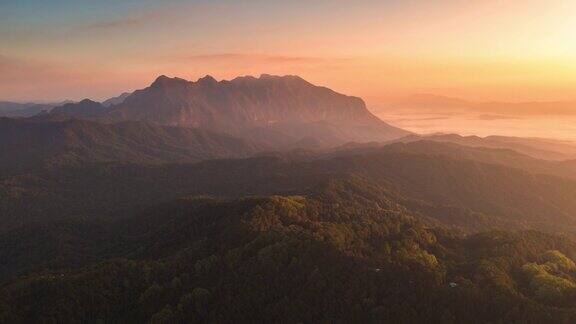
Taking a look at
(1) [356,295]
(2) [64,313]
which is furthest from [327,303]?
(2) [64,313]

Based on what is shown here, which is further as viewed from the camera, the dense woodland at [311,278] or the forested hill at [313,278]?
the dense woodland at [311,278]

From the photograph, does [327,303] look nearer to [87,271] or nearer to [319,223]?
[319,223]

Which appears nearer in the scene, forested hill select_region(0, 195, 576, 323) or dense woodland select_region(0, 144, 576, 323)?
forested hill select_region(0, 195, 576, 323)

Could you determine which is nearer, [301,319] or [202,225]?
[301,319]

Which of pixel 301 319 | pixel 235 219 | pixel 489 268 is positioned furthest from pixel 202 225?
pixel 489 268

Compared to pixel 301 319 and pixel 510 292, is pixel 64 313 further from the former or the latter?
pixel 510 292

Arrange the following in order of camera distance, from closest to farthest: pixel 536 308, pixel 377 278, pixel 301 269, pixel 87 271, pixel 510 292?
pixel 536 308 → pixel 510 292 → pixel 377 278 → pixel 301 269 → pixel 87 271

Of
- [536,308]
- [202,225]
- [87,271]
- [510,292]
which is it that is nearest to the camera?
[536,308]

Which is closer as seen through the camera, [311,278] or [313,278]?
[313,278]

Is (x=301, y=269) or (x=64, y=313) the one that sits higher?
(x=301, y=269)
